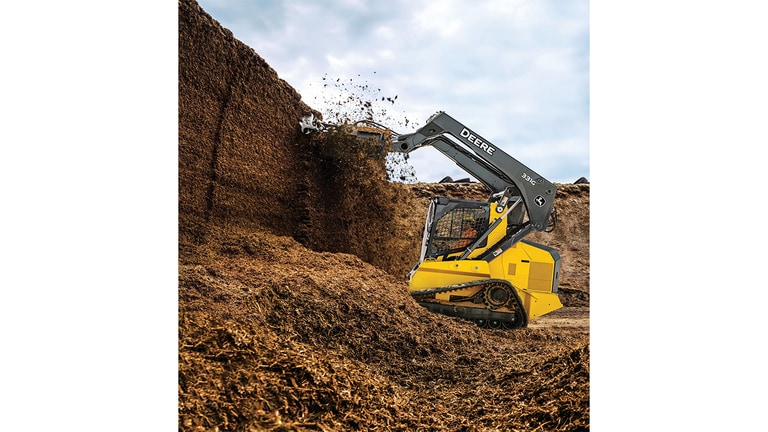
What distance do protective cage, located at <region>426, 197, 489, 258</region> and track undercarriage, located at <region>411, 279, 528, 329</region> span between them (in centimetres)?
45

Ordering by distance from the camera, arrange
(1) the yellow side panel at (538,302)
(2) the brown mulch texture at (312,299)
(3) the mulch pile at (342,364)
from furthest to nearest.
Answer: (1) the yellow side panel at (538,302), (2) the brown mulch texture at (312,299), (3) the mulch pile at (342,364)

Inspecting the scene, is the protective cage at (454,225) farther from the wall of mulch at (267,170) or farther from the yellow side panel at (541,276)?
the wall of mulch at (267,170)

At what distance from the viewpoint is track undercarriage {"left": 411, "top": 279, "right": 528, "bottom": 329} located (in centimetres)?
556

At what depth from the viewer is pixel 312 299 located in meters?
3.86

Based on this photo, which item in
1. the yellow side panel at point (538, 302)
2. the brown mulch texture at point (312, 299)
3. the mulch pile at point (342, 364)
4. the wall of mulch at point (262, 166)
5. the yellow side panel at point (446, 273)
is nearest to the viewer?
the mulch pile at point (342, 364)

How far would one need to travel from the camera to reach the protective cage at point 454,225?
588cm

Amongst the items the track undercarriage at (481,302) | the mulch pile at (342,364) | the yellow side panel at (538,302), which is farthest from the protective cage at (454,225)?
the mulch pile at (342,364)

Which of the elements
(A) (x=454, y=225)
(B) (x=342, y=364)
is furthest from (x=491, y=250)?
(B) (x=342, y=364)

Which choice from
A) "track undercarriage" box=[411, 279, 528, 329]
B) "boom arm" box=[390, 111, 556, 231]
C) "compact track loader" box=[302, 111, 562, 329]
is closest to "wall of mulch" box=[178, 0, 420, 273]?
"boom arm" box=[390, 111, 556, 231]

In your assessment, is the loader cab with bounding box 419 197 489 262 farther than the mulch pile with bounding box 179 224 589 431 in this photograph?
Yes

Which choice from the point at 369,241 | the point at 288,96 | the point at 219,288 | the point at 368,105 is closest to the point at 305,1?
the point at 219,288

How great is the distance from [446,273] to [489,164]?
121 centimetres

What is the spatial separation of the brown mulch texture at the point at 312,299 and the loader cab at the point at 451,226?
27.3 inches

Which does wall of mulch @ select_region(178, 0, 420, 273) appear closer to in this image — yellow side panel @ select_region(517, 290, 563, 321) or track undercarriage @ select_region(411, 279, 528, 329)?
track undercarriage @ select_region(411, 279, 528, 329)
